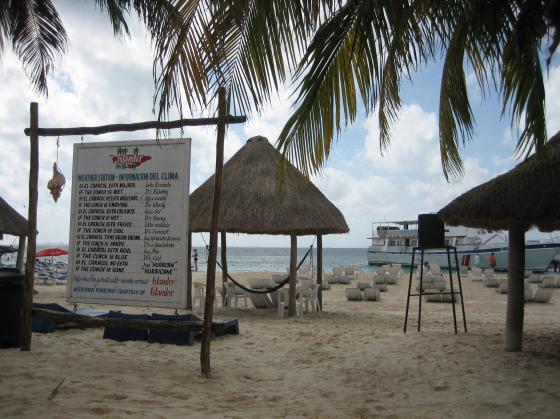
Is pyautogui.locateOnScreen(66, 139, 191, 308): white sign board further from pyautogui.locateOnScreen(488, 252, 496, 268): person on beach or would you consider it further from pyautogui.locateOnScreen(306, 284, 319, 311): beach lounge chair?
pyautogui.locateOnScreen(488, 252, 496, 268): person on beach

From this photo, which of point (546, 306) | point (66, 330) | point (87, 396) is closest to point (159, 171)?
point (87, 396)

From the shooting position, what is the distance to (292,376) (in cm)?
508

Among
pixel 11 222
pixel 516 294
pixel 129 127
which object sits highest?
pixel 129 127

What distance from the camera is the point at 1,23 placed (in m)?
9.73

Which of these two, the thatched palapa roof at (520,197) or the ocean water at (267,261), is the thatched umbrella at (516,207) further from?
the ocean water at (267,261)

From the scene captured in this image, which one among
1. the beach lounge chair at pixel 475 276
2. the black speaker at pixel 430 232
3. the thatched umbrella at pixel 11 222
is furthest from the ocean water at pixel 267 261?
the black speaker at pixel 430 232

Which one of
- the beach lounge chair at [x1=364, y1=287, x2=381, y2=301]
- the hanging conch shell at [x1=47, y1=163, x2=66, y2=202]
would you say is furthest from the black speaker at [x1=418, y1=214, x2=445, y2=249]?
the beach lounge chair at [x1=364, y1=287, x2=381, y2=301]

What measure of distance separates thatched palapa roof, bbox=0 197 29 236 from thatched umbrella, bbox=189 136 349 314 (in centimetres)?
524

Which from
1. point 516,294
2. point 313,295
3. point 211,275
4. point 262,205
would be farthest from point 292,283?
point 211,275

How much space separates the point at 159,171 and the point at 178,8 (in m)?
2.20

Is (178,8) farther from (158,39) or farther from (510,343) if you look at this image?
(510,343)

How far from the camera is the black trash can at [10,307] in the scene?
5523 millimetres

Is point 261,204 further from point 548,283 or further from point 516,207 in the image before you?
point 548,283

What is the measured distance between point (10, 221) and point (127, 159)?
9.14 metres
